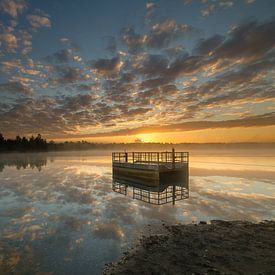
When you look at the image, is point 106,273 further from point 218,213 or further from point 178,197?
point 178,197

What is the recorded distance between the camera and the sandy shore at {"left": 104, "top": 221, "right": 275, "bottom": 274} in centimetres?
759

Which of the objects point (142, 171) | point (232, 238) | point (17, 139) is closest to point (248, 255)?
point (232, 238)

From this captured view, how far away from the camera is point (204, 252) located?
345 inches

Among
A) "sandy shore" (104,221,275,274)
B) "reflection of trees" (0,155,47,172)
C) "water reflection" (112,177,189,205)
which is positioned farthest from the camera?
"reflection of trees" (0,155,47,172)

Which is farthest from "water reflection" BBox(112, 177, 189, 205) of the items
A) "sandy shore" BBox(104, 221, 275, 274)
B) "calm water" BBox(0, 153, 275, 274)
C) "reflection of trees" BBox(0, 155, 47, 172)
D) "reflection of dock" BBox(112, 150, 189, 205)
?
"reflection of trees" BBox(0, 155, 47, 172)

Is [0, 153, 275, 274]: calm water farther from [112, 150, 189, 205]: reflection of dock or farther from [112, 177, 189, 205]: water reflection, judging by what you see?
[112, 150, 189, 205]: reflection of dock

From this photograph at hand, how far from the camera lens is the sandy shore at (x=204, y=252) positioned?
759cm

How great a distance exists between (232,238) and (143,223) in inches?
197

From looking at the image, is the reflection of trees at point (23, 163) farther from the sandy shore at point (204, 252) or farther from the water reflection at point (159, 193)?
the sandy shore at point (204, 252)

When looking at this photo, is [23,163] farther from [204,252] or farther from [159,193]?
[204,252]

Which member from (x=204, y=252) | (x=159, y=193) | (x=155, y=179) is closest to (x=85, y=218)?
(x=204, y=252)

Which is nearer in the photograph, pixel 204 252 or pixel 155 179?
pixel 204 252

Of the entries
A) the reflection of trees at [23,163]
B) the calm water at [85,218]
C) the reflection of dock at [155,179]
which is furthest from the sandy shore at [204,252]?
the reflection of trees at [23,163]

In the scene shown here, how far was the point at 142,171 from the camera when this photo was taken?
28.8 m
